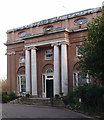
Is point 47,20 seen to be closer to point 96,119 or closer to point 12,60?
point 12,60

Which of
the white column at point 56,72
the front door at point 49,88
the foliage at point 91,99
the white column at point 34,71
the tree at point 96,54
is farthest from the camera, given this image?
the front door at point 49,88

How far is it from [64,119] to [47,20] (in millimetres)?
16383

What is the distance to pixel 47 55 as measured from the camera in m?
27.0

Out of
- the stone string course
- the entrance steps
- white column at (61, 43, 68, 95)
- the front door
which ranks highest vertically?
the stone string course

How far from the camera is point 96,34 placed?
47.9 feet

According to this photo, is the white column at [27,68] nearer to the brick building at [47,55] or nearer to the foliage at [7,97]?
the brick building at [47,55]

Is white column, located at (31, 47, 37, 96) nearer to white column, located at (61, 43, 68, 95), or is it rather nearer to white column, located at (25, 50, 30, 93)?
white column, located at (25, 50, 30, 93)

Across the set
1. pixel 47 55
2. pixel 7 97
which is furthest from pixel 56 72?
pixel 7 97

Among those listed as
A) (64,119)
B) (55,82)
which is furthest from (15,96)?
(64,119)

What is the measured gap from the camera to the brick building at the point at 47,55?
24422mm

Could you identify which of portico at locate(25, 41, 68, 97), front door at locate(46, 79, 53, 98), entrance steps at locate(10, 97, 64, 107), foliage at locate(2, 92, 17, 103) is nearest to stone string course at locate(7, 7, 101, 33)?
portico at locate(25, 41, 68, 97)

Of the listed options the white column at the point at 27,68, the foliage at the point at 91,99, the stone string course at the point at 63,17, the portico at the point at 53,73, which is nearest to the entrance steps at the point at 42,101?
the portico at the point at 53,73

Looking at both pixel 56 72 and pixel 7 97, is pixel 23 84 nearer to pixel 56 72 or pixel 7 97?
pixel 7 97

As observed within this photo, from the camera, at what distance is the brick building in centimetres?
2442
